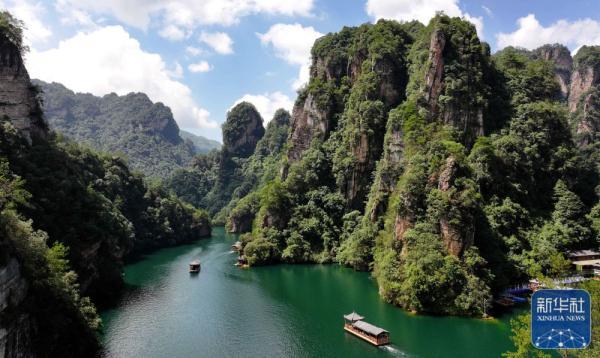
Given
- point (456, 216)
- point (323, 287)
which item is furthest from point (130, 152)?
point (456, 216)

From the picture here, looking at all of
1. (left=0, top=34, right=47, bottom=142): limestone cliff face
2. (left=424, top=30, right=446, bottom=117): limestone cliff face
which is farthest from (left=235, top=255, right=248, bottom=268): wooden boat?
(left=424, top=30, right=446, bottom=117): limestone cliff face

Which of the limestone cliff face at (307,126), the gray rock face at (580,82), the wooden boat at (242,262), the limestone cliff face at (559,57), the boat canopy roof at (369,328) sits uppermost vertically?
the limestone cliff face at (559,57)

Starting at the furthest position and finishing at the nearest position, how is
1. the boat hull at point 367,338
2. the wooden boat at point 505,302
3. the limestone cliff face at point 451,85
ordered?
the limestone cliff face at point 451,85
the wooden boat at point 505,302
the boat hull at point 367,338

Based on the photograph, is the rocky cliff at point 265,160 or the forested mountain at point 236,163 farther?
the forested mountain at point 236,163

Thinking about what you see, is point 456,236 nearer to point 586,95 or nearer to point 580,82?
point 586,95

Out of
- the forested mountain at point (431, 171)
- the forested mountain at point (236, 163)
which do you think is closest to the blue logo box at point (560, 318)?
the forested mountain at point (431, 171)

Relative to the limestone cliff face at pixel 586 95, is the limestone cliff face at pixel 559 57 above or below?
above

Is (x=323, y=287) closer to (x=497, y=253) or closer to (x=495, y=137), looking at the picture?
(x=497, y=253)

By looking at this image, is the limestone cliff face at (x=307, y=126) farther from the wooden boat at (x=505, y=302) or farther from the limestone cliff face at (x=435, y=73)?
the wooden boat at (x=505, y=302)
